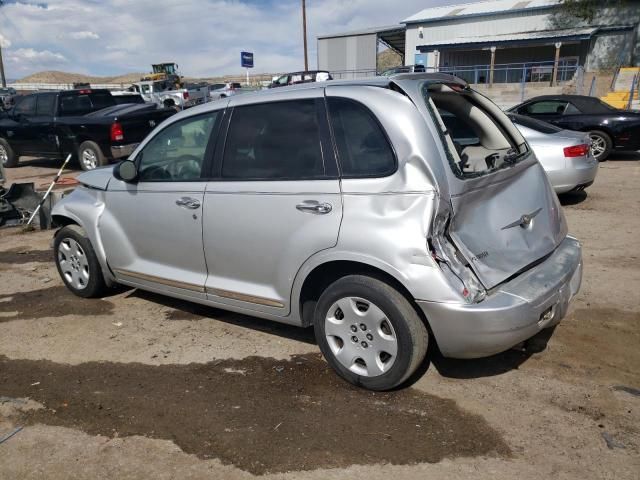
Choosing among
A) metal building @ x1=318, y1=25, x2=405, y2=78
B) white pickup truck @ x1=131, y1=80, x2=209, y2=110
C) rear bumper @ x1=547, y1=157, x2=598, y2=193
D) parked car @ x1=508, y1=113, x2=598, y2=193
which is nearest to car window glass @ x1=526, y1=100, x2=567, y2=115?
parked car @ x1=508, y1=113, x2=598, y2=193

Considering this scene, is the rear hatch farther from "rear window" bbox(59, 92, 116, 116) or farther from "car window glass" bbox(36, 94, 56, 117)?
"car window glass" bbox(36, 94, 56, 117)

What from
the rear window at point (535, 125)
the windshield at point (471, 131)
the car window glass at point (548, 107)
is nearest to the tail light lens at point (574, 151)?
the rear window at point (535, 125)

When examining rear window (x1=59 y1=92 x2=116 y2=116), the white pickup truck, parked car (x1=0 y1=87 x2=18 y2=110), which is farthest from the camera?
the white pickup truck

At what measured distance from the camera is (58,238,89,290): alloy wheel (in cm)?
496

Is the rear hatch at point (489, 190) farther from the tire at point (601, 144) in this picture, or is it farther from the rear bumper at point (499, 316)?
the tire at point (601, 144)

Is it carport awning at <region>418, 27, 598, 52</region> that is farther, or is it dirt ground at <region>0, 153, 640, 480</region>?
carport awning at <region>418, 27, 598, 52</region>

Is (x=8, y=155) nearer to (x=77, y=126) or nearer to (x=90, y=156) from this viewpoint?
(x=77, y=126)

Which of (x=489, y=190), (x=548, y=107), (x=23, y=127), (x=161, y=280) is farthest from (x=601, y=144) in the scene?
(x=23, y=127)

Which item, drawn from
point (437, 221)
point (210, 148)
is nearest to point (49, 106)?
point (210, 148)

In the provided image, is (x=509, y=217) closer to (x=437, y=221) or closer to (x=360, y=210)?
(x=437, y=221)

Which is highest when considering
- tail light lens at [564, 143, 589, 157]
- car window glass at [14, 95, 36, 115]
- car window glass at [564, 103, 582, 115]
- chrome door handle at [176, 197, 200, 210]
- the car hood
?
car window glass at [14, 95, 36, 115]

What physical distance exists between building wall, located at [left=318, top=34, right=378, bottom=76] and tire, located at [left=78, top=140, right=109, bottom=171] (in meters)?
37.1

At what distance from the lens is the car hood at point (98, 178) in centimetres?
469

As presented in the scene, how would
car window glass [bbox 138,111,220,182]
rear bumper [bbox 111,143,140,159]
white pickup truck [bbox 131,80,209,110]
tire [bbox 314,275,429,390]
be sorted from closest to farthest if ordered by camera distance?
tire [bbox 314,275,429,390] < car window glass [bbox 138,111,220,182] < rear bumper [bbox 111,143,140,159] < white pickup truck [bbox 131,80,209,110]
